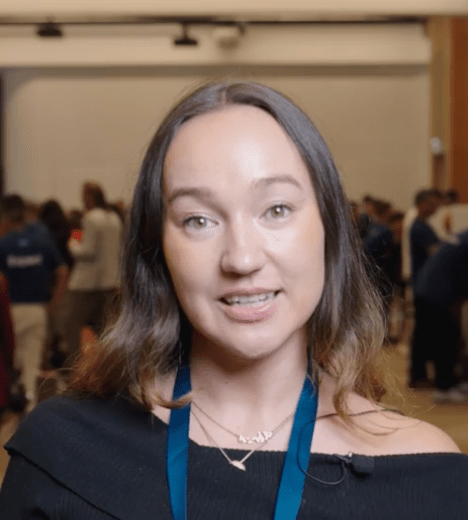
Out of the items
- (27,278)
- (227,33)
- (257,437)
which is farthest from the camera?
(227,33)

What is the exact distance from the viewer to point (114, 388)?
1416 mm

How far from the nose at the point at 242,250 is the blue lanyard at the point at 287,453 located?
238 mm

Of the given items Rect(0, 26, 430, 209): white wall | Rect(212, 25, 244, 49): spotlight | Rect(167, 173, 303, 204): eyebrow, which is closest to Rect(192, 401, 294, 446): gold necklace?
Rect(167, 173, 303, 204): eyebrow

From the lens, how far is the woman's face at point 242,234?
123 centimetres

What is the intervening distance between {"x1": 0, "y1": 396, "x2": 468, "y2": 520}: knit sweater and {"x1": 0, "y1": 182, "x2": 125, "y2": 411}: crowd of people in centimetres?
336

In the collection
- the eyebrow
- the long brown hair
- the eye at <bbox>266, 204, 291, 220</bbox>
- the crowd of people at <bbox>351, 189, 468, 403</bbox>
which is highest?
the eyebrow

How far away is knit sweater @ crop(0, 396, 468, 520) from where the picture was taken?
4.08ft

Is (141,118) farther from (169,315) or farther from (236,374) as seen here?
(236,374)

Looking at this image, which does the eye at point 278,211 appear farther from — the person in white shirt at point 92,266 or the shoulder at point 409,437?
the person in white shirt at point 92,266

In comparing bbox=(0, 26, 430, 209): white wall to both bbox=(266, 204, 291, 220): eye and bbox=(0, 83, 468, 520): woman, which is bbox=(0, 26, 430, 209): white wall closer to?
bbox=(0, 83, 468, 520): woman

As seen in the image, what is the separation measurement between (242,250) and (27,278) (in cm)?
517

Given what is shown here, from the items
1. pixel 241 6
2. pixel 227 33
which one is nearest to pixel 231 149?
pixel 241 6

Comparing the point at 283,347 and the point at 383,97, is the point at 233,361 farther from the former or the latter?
the point at 383,97

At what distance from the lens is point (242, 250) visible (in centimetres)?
121
